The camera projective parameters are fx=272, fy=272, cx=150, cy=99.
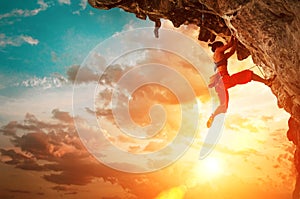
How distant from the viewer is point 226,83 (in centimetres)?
1497

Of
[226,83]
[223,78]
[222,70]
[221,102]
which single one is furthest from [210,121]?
[222,70]

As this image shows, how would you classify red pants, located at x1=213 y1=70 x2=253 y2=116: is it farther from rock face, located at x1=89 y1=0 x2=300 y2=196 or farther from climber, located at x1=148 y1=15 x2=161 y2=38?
climber, located at x1=148 y1=15 x2=161 y2=38

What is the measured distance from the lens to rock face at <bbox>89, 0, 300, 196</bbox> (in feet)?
34.6

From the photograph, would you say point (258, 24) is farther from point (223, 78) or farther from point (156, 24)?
point (156, 24)

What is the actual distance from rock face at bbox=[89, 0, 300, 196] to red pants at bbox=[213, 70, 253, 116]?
96 centimetres

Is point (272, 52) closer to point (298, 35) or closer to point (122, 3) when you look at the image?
point (298, 35)

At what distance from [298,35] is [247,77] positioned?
190 inches

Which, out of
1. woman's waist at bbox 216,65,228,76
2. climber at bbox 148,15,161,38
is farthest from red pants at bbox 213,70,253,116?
climber at bbox 148,15,161,38

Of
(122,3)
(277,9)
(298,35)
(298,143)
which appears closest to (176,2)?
(122,3)

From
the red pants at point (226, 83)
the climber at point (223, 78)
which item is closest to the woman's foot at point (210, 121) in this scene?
the climber at point (223, 78)

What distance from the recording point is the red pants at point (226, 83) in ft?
48.4

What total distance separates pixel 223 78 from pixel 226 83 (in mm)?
337

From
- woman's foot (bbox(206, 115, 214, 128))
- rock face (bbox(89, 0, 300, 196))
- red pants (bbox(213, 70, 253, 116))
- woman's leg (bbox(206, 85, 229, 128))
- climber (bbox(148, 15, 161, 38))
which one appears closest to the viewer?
rock face (bbox(89, 0, 300, 196))

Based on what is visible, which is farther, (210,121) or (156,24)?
(156,24)
